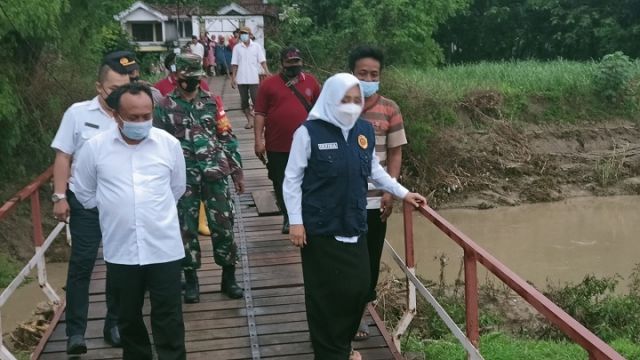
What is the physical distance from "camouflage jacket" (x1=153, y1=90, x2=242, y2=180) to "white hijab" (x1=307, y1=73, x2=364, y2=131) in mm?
1293

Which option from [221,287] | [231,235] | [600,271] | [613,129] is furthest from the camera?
[613,129]

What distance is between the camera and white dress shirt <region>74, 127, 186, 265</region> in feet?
10.5

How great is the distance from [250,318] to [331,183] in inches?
66.4

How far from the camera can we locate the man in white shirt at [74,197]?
3709mm

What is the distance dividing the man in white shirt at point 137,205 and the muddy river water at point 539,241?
534cm

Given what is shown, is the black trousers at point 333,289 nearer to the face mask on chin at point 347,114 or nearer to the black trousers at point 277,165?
the face mask on chin at point 347,114

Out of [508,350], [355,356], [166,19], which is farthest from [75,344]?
[166,19]

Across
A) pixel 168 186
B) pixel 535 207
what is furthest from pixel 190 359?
pixel 535 207

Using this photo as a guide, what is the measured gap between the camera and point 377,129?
13.0 feet

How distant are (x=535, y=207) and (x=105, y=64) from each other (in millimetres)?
12497

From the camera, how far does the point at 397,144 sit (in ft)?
13.3

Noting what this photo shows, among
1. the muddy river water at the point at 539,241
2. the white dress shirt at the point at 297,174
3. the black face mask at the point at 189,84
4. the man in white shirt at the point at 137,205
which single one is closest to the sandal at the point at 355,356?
the white dress shirt at the point at 297,174

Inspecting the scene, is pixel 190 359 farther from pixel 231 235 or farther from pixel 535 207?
pixel 535 207

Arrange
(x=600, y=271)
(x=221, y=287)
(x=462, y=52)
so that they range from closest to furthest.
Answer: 1. (x=221, y=287)
2. (x=600, y=271)
3. (x=462, y=52)
